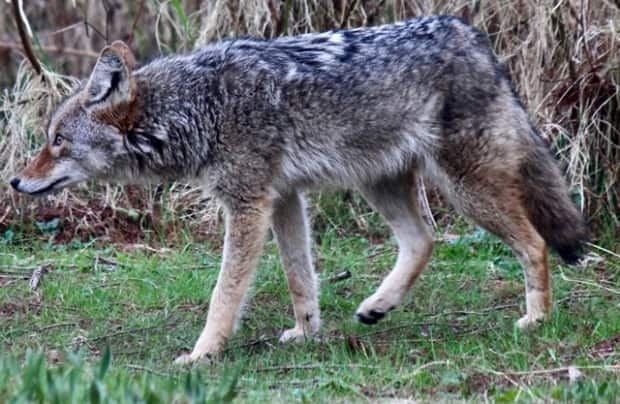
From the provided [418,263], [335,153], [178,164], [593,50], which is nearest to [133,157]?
[178,164]

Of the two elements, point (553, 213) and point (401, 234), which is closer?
point (553, 213)

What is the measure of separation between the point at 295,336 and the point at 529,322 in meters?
1.26

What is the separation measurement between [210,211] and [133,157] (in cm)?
248

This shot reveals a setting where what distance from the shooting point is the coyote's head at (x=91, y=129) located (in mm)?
6344

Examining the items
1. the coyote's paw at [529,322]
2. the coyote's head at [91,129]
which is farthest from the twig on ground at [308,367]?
the coyote's head at [91,129]

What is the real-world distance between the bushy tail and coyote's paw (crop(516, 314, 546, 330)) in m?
0.52

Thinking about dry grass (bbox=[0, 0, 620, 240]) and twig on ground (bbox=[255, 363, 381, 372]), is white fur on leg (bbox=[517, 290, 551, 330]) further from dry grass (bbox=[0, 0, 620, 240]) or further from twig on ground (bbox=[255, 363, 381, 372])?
dry grass (bbox=[0, 0, 620, 240])

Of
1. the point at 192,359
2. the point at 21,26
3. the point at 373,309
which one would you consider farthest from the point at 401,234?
the point at 21,26

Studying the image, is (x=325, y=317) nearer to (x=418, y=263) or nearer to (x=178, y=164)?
(x=418, y=263)

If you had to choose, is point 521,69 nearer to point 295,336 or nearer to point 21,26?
point 295,336

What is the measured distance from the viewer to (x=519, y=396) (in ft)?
15.6

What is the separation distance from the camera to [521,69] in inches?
342

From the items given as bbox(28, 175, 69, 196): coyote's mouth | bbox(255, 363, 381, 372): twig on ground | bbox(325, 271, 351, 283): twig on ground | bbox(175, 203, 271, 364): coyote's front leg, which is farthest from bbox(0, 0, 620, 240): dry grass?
bbox(255, 363, 381, 372): twig on ground

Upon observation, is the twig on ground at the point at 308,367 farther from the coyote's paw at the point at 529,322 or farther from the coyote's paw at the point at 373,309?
the coyote's paw at the point at 529,322
